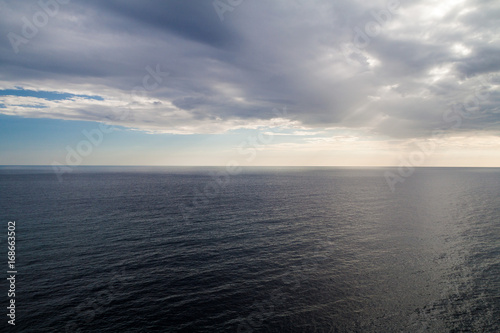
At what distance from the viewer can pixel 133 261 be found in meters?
44.4

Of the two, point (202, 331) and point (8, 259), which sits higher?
point (8, 259)

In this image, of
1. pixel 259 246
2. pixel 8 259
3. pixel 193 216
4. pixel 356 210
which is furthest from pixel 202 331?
pixel 356 210

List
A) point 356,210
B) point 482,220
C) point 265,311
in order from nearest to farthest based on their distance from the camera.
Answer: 1. point 265,311
2. point 482,220
3. point 356,210

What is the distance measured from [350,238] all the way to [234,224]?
99.3 ft

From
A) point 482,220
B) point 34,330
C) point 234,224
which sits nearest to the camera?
point 34,330

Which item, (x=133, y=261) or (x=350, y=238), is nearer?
(x=133, y=261)

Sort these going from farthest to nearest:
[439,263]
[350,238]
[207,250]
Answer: [350,238] < [207,250] < [439,263]

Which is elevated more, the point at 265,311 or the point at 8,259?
the point at 8,259

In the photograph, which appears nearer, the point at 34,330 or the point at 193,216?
the point at 34,330

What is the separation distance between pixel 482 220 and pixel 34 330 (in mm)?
107154

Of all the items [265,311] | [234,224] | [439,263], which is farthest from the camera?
[234,224]

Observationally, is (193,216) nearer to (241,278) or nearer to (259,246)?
(259,246)

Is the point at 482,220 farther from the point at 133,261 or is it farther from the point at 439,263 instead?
the point at 133,261

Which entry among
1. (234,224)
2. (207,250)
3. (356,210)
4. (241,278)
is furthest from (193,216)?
(356,210)
